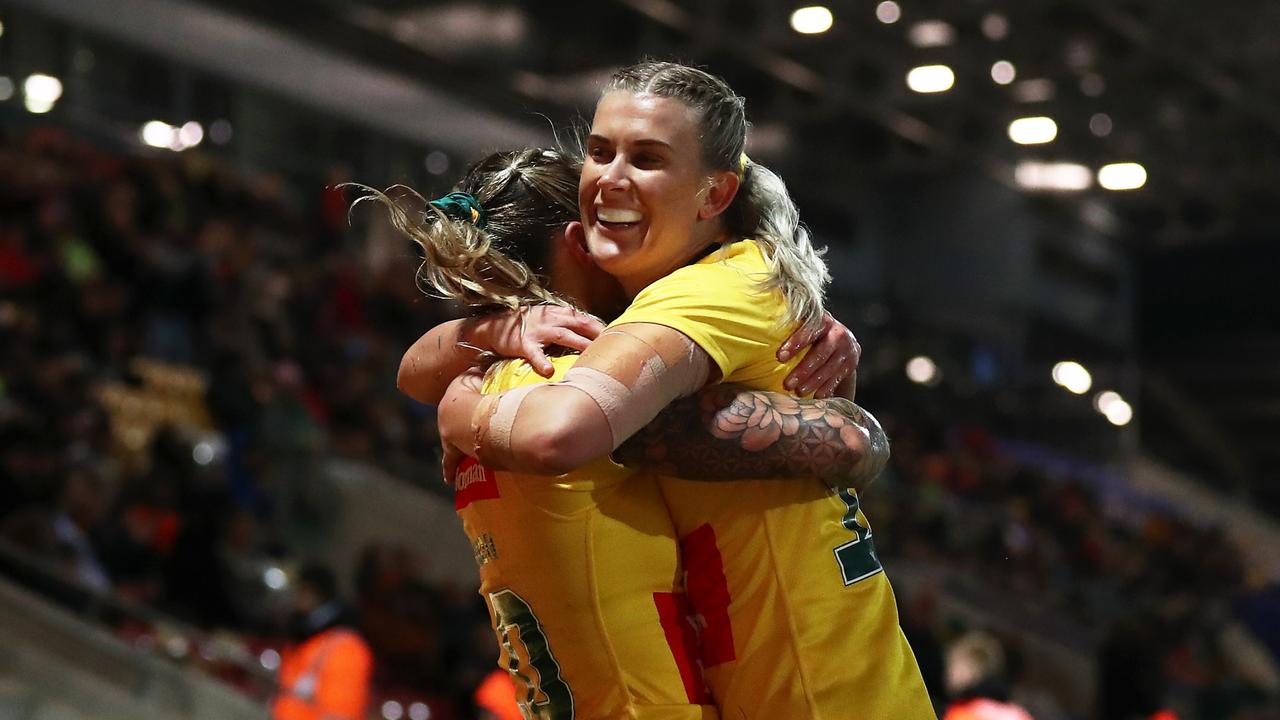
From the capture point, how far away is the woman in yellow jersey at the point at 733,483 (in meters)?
2.06

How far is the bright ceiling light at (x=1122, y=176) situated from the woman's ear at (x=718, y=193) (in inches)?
721

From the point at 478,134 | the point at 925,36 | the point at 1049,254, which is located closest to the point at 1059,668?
the point at 925,36

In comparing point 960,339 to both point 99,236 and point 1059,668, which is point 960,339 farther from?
point 99,236

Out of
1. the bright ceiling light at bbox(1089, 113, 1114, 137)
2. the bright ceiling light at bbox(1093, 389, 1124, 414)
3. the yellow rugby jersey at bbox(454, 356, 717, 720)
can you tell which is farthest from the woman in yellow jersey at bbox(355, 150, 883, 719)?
the bright ceiling light at bbox(1093, 389, 1124, 414)

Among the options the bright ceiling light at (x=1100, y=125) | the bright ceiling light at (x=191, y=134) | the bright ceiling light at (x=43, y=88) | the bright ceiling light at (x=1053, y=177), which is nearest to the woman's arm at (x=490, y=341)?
the bright ceiling light at (x=43, y=88)

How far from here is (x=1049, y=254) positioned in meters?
23.3

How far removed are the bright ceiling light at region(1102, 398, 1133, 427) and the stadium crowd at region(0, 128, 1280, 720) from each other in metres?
8.74

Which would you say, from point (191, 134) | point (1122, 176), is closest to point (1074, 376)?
point (1122, 176)

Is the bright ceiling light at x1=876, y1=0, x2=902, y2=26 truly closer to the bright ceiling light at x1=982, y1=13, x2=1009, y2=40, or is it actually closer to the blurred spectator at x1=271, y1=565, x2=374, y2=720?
the bright ceiling light at x1=982, y1=13, x2=1009, y2=40

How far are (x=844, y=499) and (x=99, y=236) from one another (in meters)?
7.10

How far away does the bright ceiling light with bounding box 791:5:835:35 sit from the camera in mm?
14117

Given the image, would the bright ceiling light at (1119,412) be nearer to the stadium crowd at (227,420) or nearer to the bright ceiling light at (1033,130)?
the bright ceiling light at (1033,130)

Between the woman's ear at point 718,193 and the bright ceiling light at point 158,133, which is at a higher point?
the bright ceiling light at point 158,133

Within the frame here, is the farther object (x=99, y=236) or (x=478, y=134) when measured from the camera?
(x=478, y=134)
